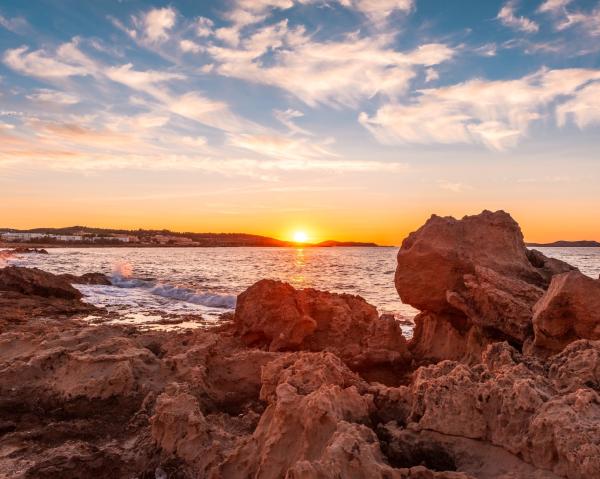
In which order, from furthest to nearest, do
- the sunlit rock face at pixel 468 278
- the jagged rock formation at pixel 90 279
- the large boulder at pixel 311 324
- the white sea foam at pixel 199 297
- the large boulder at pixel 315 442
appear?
the jagged rock formation at pixel 90 279 < the white sea foam at pixel 199 297 < the large boulder at pixel 311 324 < the sunlit rock face at pixel 468 278 < the large boulder at pixel 315 442

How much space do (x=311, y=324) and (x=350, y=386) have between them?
4.67 m

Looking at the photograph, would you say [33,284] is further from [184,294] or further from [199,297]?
[184,294]

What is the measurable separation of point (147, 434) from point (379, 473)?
8.63 ft

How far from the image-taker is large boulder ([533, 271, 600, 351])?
584 cm

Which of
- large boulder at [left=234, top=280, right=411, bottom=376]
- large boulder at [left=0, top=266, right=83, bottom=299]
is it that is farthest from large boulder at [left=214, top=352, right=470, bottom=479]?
large boulder at [left=0, top=266, right=83, bottom=299]

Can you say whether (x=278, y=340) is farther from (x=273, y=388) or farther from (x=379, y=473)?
(x=379, y=473)

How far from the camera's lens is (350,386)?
4465mm

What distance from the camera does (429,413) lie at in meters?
3.74

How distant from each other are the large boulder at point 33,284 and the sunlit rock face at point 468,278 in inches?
521

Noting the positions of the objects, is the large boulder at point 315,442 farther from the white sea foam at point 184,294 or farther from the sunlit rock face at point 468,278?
the white sea foam at point 184,294

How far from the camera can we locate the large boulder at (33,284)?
17.2 metres

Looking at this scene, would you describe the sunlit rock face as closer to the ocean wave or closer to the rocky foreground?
the rocky foreground

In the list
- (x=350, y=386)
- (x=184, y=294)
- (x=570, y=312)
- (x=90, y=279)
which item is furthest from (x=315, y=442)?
(x=90, y=279)

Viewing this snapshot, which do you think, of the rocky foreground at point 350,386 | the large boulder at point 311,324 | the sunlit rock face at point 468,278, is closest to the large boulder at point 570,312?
the rocky foreground at point 350,386
